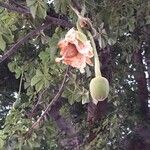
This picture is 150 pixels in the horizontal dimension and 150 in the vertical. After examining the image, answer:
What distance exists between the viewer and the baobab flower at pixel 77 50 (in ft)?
2.21

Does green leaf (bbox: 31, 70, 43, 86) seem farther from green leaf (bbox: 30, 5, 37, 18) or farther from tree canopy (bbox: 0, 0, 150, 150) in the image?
green leaf (bbox: 30, 5, 37, 18)

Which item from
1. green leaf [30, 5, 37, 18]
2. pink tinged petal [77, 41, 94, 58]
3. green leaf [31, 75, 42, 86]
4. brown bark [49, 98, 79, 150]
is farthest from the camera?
brown bark [49, 98, 79, 150]

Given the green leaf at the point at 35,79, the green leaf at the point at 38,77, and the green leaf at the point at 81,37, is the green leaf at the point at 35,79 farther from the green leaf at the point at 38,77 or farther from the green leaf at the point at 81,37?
the green leaf at the point at 81,37

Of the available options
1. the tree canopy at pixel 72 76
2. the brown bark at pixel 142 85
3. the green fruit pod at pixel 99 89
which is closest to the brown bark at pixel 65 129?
the tree canopy at pixel 72 76

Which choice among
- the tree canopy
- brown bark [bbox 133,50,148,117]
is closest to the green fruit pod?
the tree canopy

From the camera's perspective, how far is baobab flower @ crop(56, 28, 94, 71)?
67 centimetres

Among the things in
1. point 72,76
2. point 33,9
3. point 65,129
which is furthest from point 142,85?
point 33,9

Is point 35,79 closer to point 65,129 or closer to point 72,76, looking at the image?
point 72,76

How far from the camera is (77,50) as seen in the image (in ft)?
2.23

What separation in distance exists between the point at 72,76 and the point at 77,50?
1316 mm

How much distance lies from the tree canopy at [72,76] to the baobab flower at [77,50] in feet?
0.42

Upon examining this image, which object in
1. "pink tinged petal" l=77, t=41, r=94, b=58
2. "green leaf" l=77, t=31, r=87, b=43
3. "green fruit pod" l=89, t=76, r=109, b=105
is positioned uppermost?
"green leaf" l=77, t=31, r=87, b=43

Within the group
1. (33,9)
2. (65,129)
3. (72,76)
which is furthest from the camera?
(65,129)

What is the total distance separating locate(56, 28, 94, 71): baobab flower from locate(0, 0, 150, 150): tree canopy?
0.13 metres
